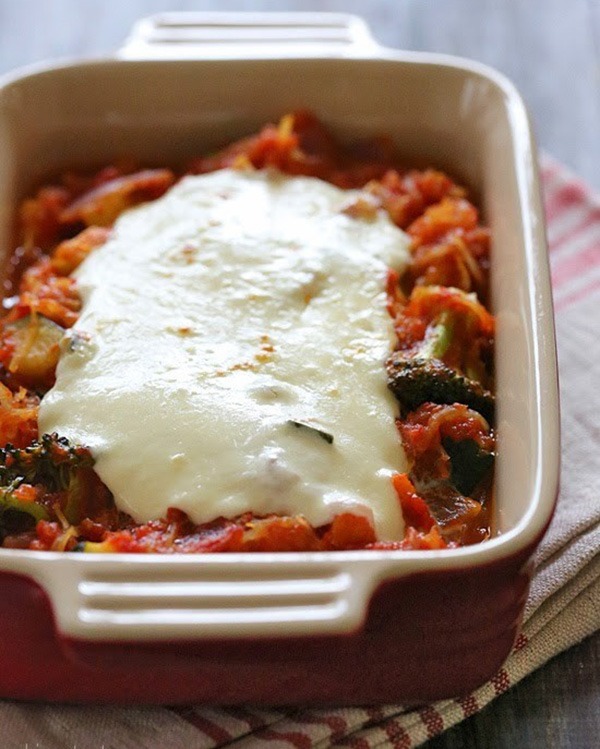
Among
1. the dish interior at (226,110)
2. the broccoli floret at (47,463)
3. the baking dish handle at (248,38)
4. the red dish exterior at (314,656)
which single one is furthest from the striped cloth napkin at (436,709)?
the baking dish handle at (248,38)

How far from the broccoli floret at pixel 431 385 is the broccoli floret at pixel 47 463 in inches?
33.6

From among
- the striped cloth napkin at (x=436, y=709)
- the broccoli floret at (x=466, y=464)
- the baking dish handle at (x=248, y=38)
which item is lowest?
the striped cloth napkin at (x=436, y=709)

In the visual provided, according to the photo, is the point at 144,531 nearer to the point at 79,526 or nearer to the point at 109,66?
the point at 79,526

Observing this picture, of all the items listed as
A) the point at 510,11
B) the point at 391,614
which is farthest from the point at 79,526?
the point at 510,11

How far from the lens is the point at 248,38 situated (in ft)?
13.9

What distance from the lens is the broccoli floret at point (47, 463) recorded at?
2.88 metres

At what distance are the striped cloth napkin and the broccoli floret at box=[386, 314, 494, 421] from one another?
0.41m

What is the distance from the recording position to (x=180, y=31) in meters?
4.24

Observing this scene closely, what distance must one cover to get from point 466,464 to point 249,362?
639 mm

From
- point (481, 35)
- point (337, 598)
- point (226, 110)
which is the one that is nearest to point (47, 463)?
point (337, 598)

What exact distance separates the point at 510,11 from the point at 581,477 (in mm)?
3001

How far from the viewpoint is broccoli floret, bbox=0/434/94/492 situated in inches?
113

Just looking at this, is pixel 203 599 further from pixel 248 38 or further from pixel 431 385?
pixel 248 38

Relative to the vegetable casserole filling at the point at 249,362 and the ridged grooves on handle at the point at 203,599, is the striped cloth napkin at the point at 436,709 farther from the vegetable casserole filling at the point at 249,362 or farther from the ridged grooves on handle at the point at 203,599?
the ridged grooves on handle at the point at 203,599
